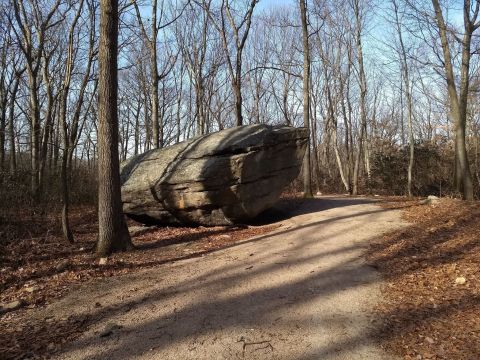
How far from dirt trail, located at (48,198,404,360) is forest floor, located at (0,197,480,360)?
0.02 m

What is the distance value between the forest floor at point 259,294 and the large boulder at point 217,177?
143 cm

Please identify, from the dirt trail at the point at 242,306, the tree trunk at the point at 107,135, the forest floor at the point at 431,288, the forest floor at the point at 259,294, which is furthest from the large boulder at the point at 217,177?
the forest floor at the point at 431,288

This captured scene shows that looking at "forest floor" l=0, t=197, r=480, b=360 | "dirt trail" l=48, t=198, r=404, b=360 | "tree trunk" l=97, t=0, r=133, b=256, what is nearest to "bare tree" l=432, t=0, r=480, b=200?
"forest floor" l=0, t=197, r=480, b=360

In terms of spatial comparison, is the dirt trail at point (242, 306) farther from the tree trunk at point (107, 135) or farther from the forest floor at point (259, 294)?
the tree trunk at point (107, 135)

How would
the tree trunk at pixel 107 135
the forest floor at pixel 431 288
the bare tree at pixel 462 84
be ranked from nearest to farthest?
1. the forest floor at pixel 431 288
2. the tree trunk at pixel 107 135
3. the bare tree at pixel 462 84

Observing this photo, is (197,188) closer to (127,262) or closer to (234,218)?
(234,218)

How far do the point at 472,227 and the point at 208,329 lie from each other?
6.21m

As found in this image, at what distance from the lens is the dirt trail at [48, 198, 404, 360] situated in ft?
12.6

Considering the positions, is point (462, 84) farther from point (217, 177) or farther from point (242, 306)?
point (242, 306)

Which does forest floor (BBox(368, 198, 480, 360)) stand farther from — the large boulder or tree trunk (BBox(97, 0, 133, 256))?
tree trunk (BBox(97, 0, 133, 256))

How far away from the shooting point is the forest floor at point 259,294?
3895 millimetres

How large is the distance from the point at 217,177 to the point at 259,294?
5.10m

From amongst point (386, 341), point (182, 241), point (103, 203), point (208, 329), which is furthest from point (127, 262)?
point (386, 341)

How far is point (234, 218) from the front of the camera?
10.5 metres
